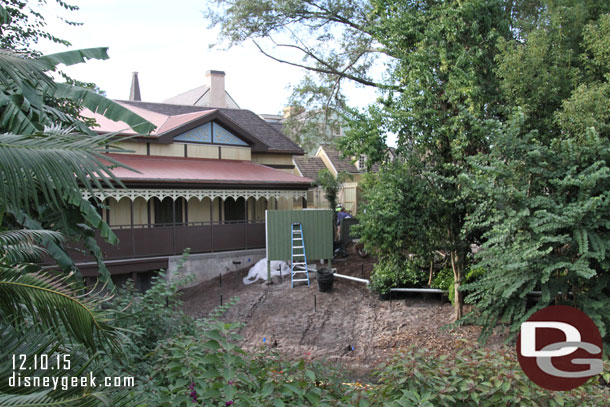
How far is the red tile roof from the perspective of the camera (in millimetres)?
18044

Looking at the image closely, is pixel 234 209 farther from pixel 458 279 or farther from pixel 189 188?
pixel 458 279

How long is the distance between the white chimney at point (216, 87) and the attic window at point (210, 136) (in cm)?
1002

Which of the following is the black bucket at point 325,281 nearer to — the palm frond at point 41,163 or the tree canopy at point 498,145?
the tree canopy at point 498,145

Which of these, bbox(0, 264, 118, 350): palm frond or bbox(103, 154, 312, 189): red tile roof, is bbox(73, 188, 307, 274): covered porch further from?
bbox(0, 264, 118, 350): palm frond

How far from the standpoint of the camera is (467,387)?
4.01m

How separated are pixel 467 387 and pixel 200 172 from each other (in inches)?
665

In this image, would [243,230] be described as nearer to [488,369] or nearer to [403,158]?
[403,158]

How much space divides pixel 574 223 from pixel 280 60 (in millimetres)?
15282

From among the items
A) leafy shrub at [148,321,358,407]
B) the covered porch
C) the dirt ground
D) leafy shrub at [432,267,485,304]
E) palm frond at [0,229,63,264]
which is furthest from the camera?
the covered porch

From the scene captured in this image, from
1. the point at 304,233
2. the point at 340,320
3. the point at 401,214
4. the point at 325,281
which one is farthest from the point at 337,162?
the point at 401,214

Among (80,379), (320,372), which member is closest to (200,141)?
(320,372)

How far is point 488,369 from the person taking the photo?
440 cm

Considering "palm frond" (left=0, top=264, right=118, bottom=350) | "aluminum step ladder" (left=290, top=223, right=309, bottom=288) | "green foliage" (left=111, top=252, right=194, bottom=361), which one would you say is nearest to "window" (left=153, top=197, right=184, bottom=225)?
"aluminum step ladder" (left=290, top=223, right=309, bottom=288)

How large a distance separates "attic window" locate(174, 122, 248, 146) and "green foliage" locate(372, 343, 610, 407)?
59.7ft
